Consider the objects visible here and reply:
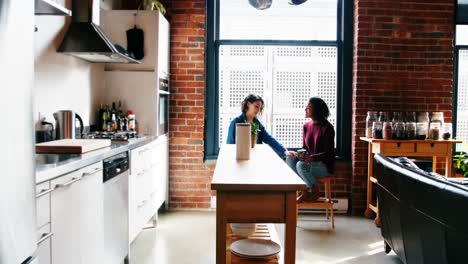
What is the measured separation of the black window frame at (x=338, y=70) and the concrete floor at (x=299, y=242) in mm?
930

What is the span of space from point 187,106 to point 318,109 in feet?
5.01

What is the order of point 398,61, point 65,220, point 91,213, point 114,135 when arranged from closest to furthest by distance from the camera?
point 65,220, point 91,213, point 114,135, point 398,61

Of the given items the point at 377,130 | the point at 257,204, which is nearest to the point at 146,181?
the point at 257,204

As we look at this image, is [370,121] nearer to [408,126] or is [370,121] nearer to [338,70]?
[408,126]

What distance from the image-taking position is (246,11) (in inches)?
215

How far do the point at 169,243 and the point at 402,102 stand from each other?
3136 mm

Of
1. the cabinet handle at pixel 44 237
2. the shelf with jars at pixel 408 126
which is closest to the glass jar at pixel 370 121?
the shelf with jars at pixel 408 126

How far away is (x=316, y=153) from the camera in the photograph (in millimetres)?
4797

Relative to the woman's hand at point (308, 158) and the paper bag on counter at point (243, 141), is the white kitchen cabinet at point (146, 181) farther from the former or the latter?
the woman's hand at point (308, 158)

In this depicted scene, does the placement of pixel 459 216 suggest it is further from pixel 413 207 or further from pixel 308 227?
pixel 308 227

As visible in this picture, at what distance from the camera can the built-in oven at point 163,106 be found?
4.67 metres

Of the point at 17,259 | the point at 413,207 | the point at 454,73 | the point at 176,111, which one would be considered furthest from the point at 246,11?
the point at 17,259

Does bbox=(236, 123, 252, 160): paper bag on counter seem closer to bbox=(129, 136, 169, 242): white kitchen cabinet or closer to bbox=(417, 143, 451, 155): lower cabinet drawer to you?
bbox=(129, 136, 169, 242): white kitchen cabinet

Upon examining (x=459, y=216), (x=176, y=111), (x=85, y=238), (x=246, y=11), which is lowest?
(x=85, y=238)
